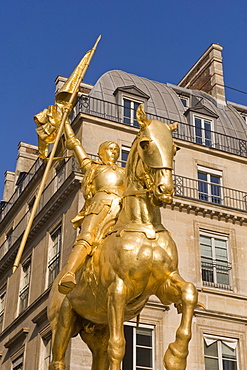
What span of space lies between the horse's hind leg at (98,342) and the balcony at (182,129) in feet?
56.4

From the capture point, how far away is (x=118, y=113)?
25.3 metres

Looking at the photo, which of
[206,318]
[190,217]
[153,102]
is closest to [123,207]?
[206,318]

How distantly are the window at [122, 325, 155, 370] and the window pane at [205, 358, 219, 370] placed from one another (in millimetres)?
1951

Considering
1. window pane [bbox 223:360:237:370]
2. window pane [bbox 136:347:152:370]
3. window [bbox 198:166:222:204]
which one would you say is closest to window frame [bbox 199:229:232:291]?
window [bbox 198:166:222:204]

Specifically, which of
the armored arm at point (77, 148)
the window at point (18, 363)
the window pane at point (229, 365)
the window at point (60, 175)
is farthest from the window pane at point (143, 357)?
the armored arm at point (77, 148)

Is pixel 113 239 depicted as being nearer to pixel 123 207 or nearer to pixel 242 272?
pixel 123 207

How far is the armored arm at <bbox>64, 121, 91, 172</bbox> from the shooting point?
835cm

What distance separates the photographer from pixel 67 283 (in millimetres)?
6414

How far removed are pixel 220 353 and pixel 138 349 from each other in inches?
117

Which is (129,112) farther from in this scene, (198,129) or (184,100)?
(184,100)

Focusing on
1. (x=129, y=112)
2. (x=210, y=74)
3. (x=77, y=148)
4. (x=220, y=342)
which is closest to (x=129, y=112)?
(x=129, y=112)

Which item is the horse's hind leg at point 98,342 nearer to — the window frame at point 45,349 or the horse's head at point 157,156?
the horse's head at point 157,156

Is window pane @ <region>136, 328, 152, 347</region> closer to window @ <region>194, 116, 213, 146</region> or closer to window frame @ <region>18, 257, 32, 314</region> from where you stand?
window frame @ <region>18, 257, 32, 314</region>

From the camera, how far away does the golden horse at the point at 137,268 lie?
6195 mm
